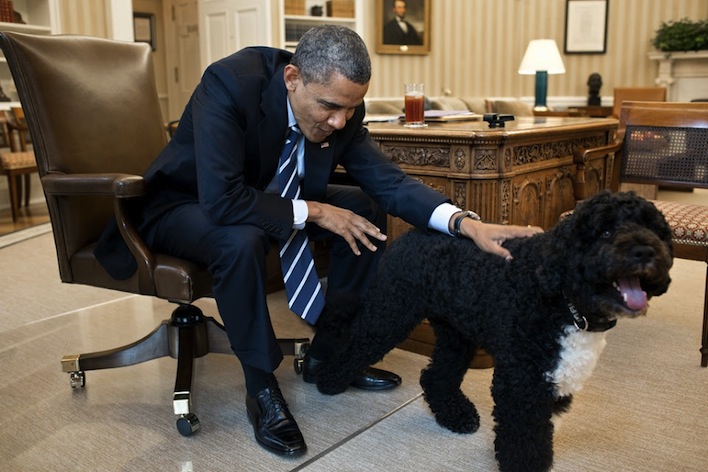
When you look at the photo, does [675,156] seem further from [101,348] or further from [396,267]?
[101,348]

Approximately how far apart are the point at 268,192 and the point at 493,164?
81cm

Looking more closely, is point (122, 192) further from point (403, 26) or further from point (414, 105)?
point (403, 26)

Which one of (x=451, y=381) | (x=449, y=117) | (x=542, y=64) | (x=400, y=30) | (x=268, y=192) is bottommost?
(x=451, y=381)

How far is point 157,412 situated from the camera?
2.08 metres

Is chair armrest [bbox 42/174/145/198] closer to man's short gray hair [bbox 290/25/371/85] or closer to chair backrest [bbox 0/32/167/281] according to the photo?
chair backrest [bbox 0/32/167/281]

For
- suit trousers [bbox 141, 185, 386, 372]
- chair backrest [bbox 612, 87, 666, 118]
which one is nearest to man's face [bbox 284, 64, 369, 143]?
suit trousers [bbox 141, 185, 386, 372]

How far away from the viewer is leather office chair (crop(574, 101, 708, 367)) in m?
2.75

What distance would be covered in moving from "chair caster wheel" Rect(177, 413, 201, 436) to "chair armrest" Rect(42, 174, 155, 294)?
0.38m

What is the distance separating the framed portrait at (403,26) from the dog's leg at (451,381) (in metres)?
5.84

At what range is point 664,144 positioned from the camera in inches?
113

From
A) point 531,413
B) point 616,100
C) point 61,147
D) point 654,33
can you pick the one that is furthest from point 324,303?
point 654,33

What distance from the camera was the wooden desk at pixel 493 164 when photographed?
2.32 m

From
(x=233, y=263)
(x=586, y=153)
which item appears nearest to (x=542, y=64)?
(x=586, y=153)

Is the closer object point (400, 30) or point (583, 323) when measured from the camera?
point (583, 323)
